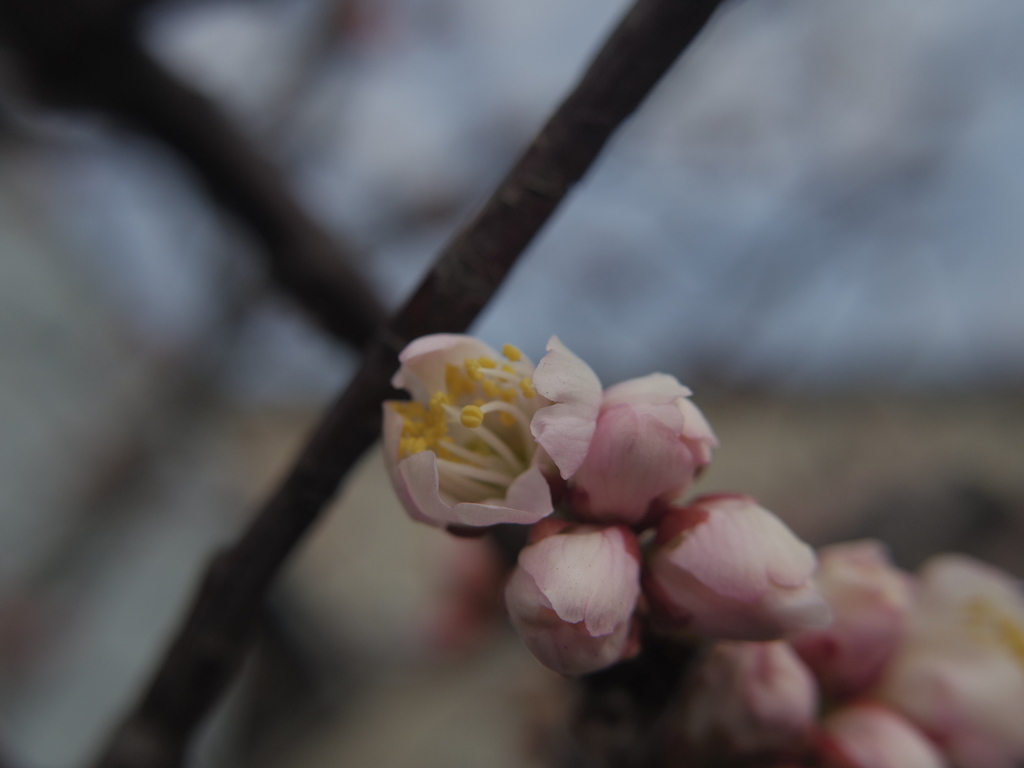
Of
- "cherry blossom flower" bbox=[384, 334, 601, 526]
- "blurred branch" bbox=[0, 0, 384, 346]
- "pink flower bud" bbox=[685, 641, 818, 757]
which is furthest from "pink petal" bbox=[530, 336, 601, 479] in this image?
"blurred branch" bbox=[0, 0, 384, 346]

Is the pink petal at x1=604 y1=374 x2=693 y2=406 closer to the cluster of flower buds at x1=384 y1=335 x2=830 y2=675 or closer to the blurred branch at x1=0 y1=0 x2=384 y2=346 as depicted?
the cluster of flower buds at x1=384 y1=335 x2=830 y2=675

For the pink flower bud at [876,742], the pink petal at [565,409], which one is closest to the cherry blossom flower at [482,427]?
the pink petal at [565,409]

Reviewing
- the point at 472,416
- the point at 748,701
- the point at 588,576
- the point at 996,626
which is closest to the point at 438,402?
the point at 472,416

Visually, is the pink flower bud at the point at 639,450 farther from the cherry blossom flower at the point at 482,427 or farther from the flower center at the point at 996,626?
the flower center at the point at 996,626

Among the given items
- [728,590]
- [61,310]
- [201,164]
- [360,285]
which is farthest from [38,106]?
[61,310]

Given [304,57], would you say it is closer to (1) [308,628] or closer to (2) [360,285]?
(2) [360,285]

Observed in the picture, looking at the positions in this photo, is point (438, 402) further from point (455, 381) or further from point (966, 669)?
point (966, 669)
